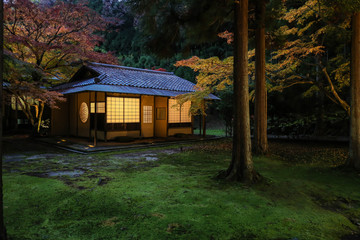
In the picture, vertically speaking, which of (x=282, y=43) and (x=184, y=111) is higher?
(x=282, y=43)

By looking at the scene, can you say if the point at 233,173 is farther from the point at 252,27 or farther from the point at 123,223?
the point at 252,27

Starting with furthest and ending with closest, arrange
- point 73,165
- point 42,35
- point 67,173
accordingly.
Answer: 1. point 42,35
2. point 73,165
3. point 67,173

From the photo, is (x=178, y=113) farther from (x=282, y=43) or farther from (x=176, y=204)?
(x=176, y=204)

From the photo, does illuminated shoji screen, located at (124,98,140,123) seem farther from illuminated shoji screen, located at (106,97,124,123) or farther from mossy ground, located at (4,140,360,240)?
mossy ground, located at (4,140,360,240)

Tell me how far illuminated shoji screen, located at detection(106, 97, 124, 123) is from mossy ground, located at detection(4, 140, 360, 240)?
552 centimetres

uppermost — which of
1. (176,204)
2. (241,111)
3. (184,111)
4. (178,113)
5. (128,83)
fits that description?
(128,83)

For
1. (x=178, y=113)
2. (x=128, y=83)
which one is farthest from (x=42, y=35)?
(x=178, y=113)

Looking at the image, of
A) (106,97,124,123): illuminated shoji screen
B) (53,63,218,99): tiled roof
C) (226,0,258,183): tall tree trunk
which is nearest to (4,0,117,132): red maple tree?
(53,63,218,99): tiled roof

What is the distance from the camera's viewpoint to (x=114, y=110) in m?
12.2

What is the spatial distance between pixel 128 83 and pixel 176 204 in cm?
984

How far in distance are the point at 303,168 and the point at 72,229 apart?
6.17m

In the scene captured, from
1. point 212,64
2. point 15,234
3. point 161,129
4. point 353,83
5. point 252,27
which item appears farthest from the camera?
point 161,129

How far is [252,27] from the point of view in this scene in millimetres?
7336

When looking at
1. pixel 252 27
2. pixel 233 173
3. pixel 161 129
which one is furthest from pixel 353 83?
pixel 161 129
